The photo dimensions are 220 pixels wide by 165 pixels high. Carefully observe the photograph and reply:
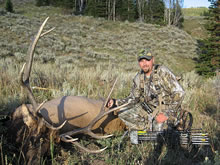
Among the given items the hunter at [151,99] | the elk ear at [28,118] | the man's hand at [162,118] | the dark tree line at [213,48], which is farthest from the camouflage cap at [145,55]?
the dark tree line at [213,48]

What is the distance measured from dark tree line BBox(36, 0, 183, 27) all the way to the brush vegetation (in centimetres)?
740

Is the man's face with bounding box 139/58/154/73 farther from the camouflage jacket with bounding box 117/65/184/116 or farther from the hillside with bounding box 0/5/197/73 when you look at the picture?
the hillside with bounding box 0/5/197/73

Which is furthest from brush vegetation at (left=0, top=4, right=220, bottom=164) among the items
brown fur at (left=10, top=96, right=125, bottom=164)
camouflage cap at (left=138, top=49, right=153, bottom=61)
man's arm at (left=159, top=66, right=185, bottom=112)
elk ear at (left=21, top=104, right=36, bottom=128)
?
camouflage cap at (left=138, top=49, right=153, bottom=61)

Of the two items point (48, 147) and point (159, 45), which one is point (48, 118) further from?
point (159, 45)

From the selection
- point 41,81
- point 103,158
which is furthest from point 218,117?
point 41,81

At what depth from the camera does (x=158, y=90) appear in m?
3.47

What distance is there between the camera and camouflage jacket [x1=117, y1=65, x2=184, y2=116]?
3.16 m

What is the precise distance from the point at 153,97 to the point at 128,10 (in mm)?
32755

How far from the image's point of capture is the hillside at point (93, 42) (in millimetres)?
11688

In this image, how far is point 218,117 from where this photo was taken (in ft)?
14.2

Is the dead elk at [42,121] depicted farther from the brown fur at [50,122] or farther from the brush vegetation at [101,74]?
the brush vegetation at [101,74]

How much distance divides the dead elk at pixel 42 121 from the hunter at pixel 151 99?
26.7 inches

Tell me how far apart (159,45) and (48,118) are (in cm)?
1873

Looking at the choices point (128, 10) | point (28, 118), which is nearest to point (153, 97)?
point (28, 118)
